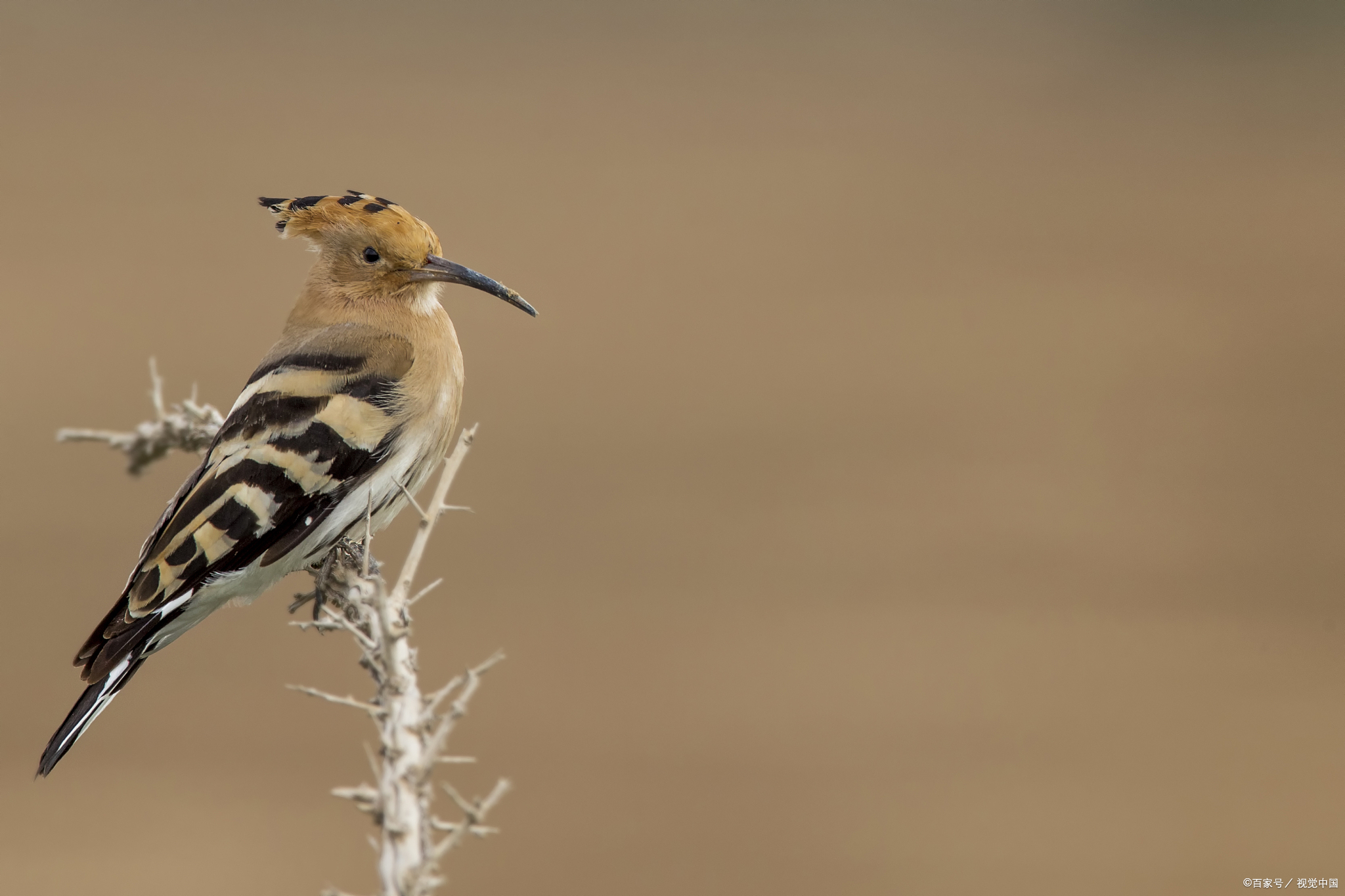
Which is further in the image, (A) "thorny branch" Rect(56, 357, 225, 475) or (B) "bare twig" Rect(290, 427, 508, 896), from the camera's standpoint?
(A) "thorny branch" Rect(56, 357, 225, 475)

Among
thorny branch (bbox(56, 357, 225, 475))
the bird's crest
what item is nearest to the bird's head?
the bird's crest

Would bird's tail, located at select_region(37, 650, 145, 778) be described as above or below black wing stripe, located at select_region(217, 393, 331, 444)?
below

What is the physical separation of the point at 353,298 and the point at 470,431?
144 cm

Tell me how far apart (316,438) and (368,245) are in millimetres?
710

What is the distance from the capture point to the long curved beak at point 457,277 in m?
3.57

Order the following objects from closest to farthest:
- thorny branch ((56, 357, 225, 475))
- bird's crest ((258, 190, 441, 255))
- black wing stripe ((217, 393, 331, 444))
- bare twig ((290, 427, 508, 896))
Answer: bare twig ((290, 427, 508, 896)) → thorny branch ((56, 357, 225, 475)) → black wing stripe ((217, 393, 331, 444)) → bird's crest ((258, 190, 441, 255))

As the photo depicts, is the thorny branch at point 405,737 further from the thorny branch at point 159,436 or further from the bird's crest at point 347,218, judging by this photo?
the bird's crest at point 347,218

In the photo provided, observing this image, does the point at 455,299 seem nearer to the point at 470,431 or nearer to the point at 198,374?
the point at 198,374

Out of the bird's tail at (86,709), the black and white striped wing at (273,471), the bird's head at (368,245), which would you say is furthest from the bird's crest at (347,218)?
the bird's tail at (86,709)

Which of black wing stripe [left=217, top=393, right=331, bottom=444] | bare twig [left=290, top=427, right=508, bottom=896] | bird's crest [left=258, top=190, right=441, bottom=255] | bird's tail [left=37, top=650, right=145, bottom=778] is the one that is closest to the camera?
bare twig [left=290, top=427, right=508, bottom=896]

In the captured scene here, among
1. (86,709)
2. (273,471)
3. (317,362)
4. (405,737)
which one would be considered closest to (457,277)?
(317,362)

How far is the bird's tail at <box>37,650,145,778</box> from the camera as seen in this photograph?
96.0 inches

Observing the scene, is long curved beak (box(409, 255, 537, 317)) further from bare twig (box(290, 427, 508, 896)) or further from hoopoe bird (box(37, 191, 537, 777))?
bare twig (box(290, 427, 508, 896))

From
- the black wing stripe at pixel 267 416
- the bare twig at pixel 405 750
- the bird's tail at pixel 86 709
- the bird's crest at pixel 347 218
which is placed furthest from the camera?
the bird's crest at pixel 347 218
